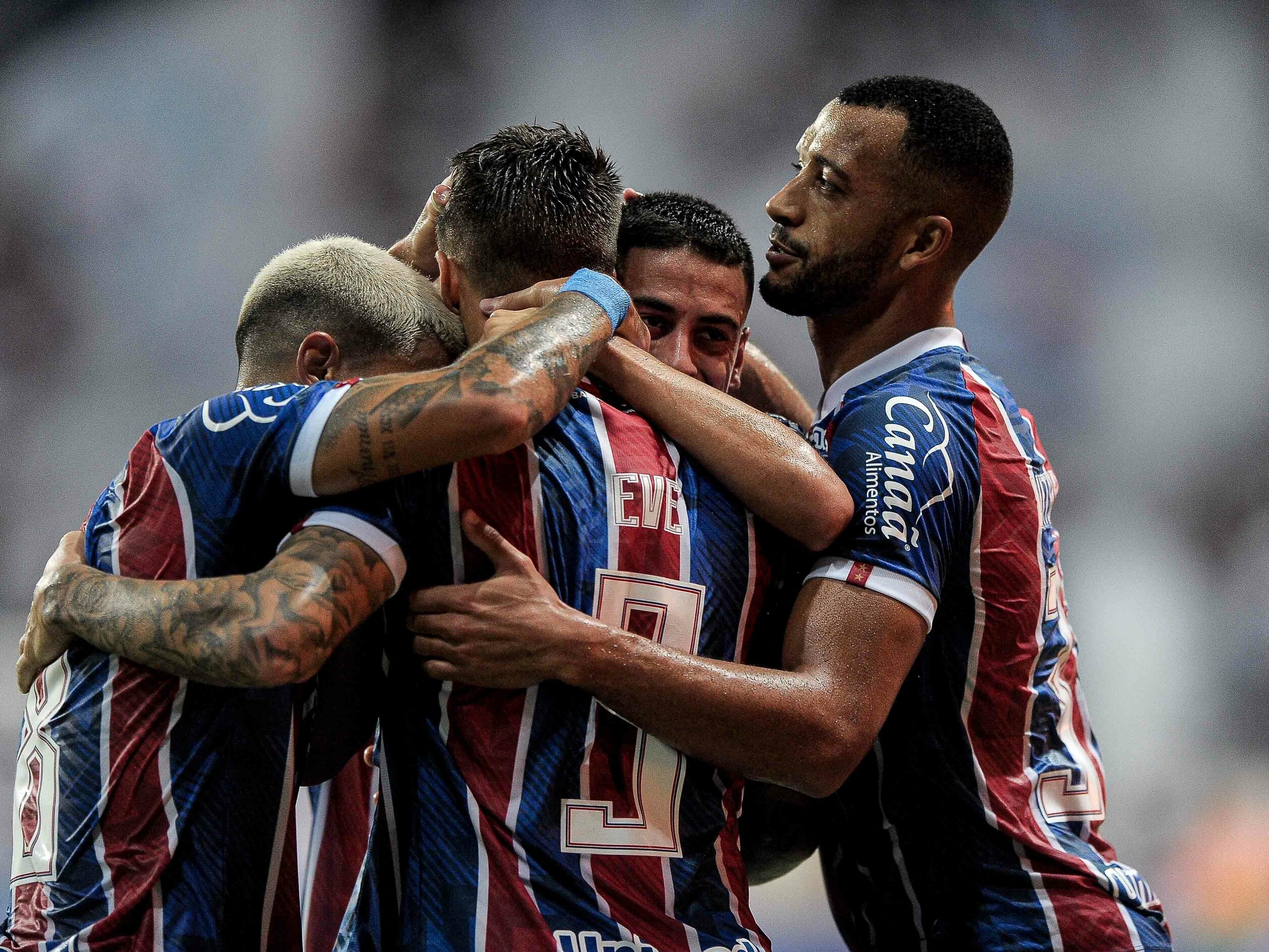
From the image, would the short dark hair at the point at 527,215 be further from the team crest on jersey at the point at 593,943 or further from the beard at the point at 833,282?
the team crest on jersey at the point at 593,943

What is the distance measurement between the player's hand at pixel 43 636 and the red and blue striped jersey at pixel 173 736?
36mm

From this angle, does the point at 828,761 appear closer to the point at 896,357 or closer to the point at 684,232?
the point at 896,357

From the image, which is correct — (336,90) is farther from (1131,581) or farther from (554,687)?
(554,687)

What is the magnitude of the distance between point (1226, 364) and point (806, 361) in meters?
2.52

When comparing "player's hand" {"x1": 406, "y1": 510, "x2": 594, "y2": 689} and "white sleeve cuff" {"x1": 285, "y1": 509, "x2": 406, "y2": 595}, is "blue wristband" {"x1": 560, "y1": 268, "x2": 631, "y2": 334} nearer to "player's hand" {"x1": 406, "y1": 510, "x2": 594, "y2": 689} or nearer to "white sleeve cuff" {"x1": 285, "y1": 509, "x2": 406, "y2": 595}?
"player's hand" {"x1": 406, "y1": 510, "x2": 594, "y2": 689}

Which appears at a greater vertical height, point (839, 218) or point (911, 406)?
point (839, 218)

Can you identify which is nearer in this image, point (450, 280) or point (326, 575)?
point (326, 575)

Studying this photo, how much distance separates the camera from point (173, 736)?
1.99m

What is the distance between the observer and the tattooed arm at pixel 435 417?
188 centimetres

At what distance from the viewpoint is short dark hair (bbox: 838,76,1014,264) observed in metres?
2.87

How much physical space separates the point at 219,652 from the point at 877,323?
1.75 metres

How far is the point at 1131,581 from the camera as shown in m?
6.98

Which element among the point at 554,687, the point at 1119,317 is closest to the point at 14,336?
the point at 554,687

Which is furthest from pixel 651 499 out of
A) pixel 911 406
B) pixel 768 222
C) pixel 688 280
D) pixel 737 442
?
pixel 768 222
